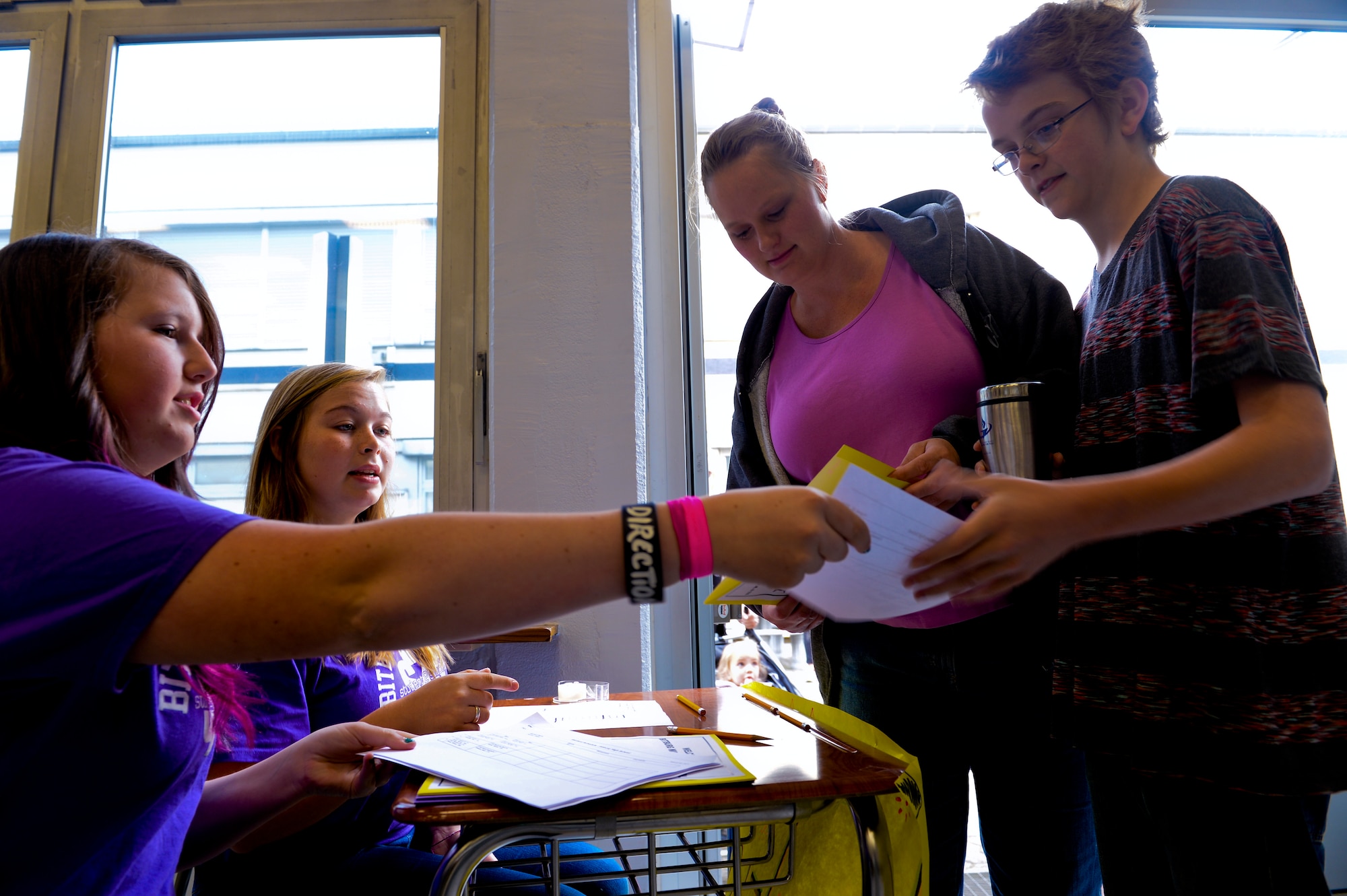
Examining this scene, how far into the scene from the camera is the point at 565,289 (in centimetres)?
198

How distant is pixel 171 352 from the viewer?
779 mm

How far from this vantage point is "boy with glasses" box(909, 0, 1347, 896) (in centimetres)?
73

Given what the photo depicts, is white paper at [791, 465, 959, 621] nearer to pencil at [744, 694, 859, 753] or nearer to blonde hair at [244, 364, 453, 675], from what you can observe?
pencil at [744, 694, 859, 753]

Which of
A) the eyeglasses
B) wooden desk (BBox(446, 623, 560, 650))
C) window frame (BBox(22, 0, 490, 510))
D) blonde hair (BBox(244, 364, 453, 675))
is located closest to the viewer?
the eyeglasses

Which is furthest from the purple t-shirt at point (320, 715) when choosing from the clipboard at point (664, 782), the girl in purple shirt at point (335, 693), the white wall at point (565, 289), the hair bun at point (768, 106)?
the hair bun at point (768, 106)

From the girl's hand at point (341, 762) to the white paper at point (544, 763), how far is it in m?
0.03

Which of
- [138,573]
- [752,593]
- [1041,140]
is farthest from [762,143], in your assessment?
[138,573]

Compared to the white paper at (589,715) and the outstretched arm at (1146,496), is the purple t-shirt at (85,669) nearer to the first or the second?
the white paper at (589,715)

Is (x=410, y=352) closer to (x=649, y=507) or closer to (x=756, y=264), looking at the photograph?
(x=756, y=264)

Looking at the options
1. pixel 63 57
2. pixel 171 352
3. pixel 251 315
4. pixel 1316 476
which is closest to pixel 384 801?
pixel 171 352

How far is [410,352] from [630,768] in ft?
5.85

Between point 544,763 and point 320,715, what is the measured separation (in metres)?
0.57

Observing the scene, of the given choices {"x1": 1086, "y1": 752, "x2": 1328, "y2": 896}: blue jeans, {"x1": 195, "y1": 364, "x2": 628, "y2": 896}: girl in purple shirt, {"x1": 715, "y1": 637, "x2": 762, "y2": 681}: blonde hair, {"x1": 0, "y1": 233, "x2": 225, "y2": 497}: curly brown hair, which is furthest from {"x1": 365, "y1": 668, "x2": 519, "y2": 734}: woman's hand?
{"x1": 715, "y1": 637, "x2": 762, "y2": 681}: blonde hair

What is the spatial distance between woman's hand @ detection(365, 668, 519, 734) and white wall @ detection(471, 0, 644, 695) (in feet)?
2.62
